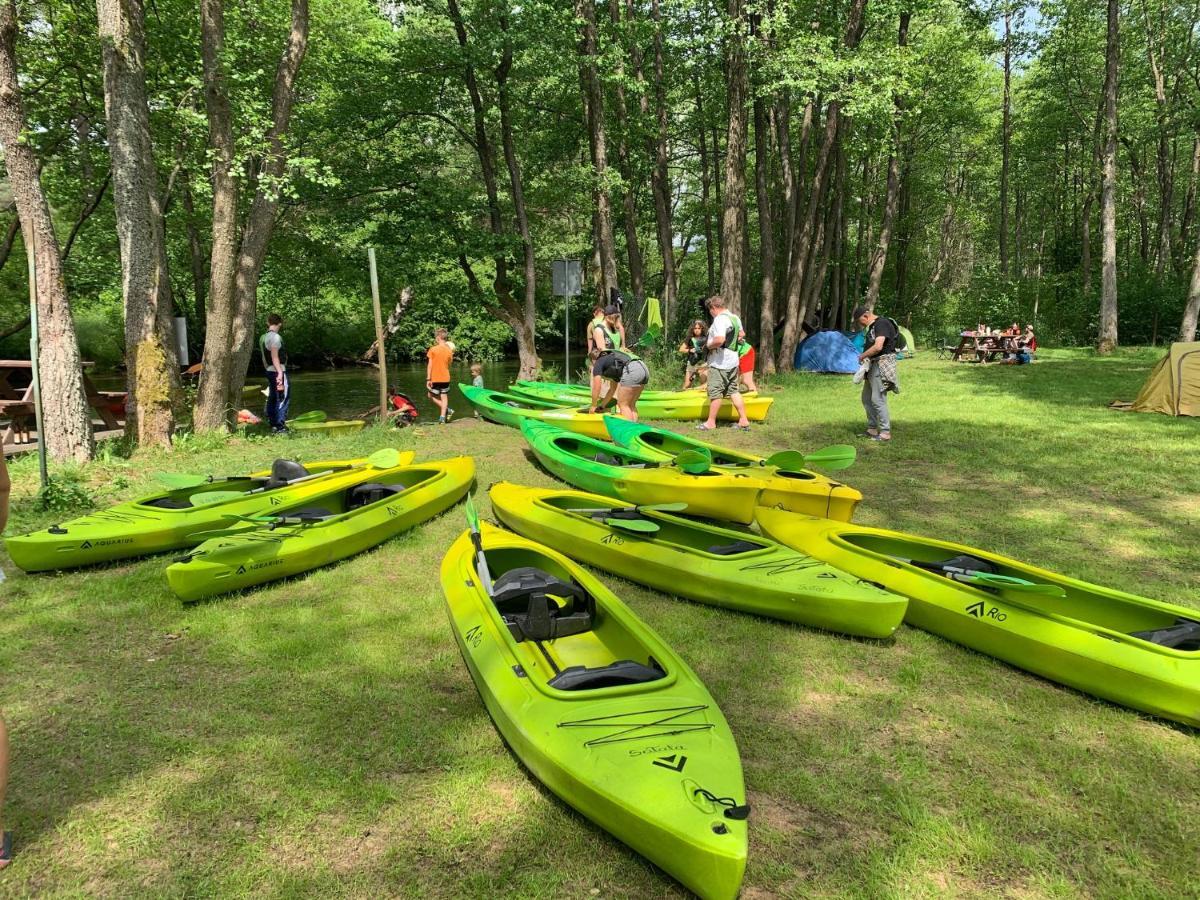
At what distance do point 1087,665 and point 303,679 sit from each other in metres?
3.92

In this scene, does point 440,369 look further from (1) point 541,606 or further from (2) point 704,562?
(1) point 541,606

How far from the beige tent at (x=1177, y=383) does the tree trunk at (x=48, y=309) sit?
14.6 metres

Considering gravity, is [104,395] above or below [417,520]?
above

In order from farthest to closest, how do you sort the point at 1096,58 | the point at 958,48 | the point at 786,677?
1. the point at 1096,58
2. the point at 958,48
3. the point at 786,677

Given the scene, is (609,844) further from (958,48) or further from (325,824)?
(958,48)

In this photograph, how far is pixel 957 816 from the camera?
253cm

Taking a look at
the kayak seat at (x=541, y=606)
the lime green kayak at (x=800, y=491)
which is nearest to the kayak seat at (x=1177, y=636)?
the lime green kayak at (x=800, y=491)

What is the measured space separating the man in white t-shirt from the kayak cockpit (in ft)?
18.4

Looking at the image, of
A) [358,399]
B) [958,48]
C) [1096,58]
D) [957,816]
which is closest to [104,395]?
[358,399]

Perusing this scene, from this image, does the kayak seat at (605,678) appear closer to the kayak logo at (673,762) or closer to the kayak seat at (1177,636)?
the kayak logo at (673,762)

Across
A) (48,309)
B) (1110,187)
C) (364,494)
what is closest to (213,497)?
(364,494)

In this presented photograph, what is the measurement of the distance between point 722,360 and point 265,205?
7.41 metres

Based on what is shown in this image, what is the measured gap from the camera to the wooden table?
18469 mm

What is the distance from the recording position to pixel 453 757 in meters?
2.85
